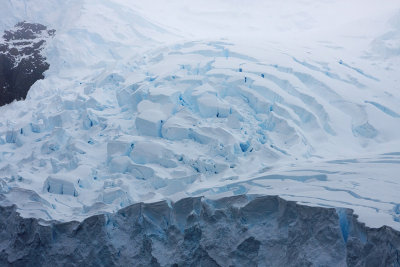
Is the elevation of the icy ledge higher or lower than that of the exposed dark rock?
lower

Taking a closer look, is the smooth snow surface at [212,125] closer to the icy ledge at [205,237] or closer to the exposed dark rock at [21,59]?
the icy ledge at [205,237]

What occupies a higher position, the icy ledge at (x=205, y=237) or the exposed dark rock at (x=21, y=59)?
the exposed dark rock at (x=21, y=59)

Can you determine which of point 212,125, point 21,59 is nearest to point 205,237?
point 212,125

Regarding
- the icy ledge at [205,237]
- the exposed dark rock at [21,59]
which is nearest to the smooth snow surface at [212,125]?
the icy ledge at [205,237]

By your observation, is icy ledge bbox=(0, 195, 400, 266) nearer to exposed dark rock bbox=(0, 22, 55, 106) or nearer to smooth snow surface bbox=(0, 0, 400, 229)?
smooth snow surface bbox=(0, 0, 400, 229)

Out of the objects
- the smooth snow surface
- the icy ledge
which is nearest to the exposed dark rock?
the smooth snow surface

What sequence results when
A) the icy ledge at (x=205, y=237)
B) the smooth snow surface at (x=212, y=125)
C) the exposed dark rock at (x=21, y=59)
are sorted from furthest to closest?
the exposed dark rock at (x=21, y=59) < the smooth snow surface at (x=212, y=125) < the icy ledge at (x=205, y=237)

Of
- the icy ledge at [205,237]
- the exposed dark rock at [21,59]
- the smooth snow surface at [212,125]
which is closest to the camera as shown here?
the icy ledge at [205,237]
